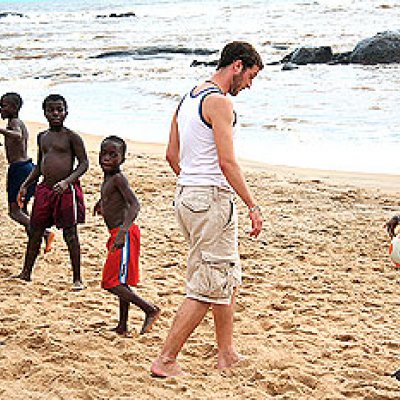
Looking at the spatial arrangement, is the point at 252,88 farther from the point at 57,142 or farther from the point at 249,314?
the point at 249,314

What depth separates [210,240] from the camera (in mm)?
3854

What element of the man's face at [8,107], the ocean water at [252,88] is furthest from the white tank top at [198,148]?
the ocean water at [252,88]

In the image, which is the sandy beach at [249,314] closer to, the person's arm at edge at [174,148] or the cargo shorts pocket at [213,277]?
the cargo shorts pocket at [213,277]

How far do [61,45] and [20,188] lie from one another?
29.7 meters

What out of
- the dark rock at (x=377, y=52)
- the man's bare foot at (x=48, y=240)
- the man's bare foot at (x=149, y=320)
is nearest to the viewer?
the man's bare foot at (x=149, y=320)

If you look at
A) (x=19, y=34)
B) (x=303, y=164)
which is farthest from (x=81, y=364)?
(x=19, y=34)

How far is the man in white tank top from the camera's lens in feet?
12.4

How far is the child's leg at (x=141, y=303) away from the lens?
450 cm

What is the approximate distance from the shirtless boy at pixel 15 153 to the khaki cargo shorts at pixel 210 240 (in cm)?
235

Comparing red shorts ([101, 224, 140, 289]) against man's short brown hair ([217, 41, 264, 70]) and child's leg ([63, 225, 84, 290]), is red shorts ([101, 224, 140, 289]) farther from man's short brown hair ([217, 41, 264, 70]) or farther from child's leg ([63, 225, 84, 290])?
man's short brown hair ([217, 41, 264, 70])

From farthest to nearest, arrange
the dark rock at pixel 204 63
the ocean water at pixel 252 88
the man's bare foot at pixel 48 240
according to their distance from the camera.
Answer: the dark rock at pixel 204 63
the ocean water at pixel 252 88
the man's bare foot at pixel 48 240

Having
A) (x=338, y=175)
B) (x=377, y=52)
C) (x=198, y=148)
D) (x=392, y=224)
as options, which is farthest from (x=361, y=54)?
(x=198, y=148)

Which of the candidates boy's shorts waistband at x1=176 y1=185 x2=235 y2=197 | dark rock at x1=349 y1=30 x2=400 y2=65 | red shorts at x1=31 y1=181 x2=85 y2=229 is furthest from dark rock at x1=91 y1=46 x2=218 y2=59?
boy's shorts waistband at x1=176 y1=185 x2=235 y2=197

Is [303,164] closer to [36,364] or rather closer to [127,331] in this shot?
[127,331]
